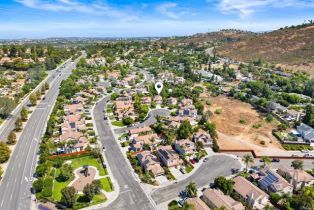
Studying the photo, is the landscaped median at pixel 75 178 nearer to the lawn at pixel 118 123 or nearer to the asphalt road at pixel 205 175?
the asphalt road at pixel 205 175

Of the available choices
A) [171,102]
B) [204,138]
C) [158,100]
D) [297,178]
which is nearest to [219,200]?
[297,178]

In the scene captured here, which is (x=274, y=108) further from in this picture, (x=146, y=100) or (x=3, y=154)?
(x=3, y=154)

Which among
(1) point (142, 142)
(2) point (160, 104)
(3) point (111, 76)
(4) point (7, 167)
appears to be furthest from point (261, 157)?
(3) point (111, 76)

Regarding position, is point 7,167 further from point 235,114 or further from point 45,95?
point 235,114

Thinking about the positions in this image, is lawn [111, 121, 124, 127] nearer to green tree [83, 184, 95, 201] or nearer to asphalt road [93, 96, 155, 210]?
asphalt road [93, 96, 155, 210]

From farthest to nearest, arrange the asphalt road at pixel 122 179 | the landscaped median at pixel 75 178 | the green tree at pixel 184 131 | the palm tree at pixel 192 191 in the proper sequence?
the green tree at pixel 184 131
the landscaped median at pixel 75 178
the palm tree at pixel 192 191
the asphalt road at pixel 122 179

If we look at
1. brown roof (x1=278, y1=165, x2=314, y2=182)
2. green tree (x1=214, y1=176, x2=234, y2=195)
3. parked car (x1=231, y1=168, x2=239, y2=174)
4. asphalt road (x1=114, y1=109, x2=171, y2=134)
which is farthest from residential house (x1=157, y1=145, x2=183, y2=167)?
brown roof (x1=278, y1=165, x2=314, y2=182)

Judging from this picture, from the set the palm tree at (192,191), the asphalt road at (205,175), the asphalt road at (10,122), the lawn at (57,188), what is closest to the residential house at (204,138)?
the asphalt road at (205,175)
